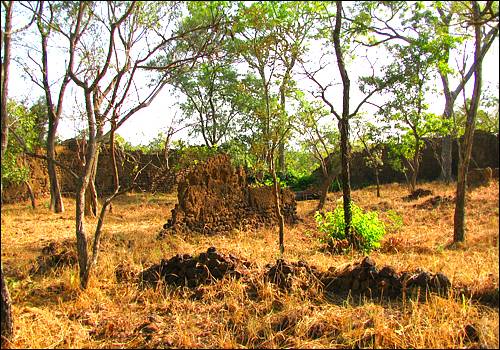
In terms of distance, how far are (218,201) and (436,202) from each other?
6095 mm

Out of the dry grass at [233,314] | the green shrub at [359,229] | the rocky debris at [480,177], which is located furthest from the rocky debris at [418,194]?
the dry grass at [233,314]

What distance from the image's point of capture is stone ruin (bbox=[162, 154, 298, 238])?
8.92m

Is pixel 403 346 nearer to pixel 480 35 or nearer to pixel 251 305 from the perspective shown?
pixel 251 305

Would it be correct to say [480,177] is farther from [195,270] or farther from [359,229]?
[195,270]

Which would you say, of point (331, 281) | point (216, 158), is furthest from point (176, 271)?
point (216, 158)

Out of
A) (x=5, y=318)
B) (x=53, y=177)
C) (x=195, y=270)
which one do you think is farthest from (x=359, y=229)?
(x=53, y=177)

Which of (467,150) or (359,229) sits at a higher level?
(467,150)

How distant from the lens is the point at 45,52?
7.85m

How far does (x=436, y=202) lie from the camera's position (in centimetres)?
1188

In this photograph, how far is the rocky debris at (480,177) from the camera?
1300 cm

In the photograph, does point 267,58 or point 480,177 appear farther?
Answer: point 480,177

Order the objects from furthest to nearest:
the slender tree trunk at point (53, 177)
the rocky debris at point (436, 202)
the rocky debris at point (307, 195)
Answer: the rocky debris at point (307, 195)
the slender tree trunk at point (53, 177)
the rocky debris at point (436, 202)

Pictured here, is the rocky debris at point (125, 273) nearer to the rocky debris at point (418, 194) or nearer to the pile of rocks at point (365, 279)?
the pile of rocks at point (365, 279)

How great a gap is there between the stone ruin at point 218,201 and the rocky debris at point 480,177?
657 cm
